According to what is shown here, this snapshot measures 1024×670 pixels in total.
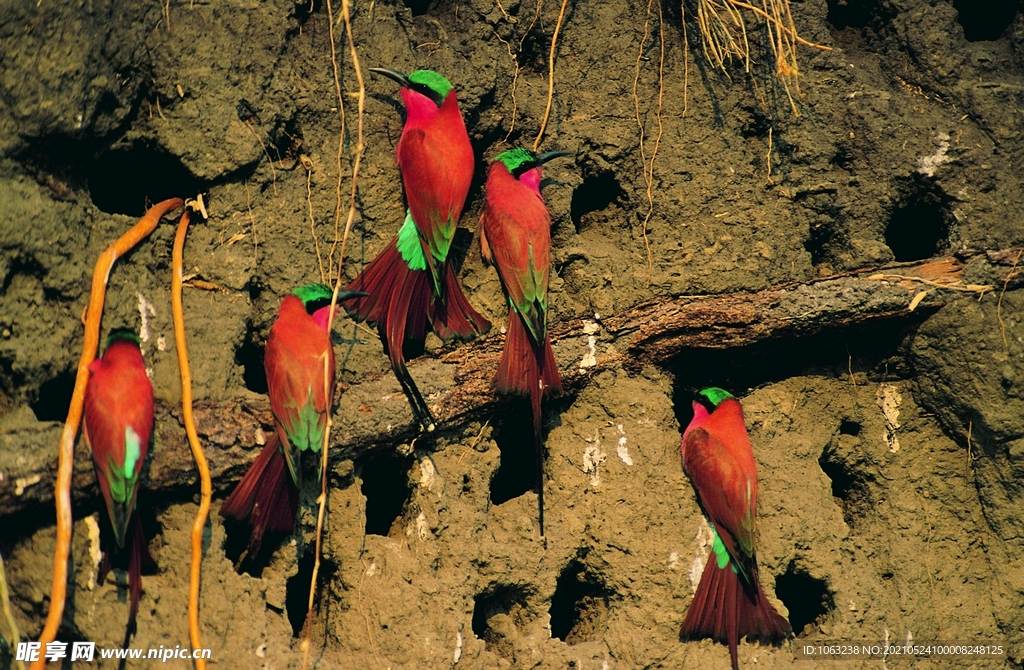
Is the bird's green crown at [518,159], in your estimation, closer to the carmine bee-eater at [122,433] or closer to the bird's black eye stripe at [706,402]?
the bird's black eye stripe at [706,402]

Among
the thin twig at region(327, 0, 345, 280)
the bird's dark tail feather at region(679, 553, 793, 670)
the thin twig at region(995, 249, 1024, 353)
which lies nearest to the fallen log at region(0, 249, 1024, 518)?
the thin twig at region(995, 249, 1024, 353)

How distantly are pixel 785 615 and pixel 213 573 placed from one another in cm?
181

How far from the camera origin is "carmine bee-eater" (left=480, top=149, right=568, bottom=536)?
3.30 m

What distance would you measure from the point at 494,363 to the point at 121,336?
1118mm

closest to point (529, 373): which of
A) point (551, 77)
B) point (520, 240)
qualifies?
point (520, 240)

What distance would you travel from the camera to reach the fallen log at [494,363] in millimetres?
2828

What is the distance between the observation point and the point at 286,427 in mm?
3033

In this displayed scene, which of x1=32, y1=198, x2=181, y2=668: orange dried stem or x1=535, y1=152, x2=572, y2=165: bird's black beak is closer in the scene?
x1=32, y1=198, x2=181, y2=668: orange dried stem

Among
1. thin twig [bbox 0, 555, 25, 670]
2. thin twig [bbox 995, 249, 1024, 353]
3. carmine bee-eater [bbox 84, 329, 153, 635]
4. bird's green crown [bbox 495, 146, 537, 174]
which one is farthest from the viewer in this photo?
thin twig [bbox 995, 249, 1024, 353]

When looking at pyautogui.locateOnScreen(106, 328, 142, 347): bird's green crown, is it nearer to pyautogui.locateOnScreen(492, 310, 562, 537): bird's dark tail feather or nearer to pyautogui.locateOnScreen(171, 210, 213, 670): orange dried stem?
pyautogui.locateOnScreen(171, 210, 213, 670): orange dried stem

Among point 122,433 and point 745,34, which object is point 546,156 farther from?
point 122,433

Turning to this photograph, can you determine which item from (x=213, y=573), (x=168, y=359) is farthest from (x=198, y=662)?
(x=168, y=359)

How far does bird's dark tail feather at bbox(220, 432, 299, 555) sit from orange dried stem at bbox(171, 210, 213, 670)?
0.29 ft

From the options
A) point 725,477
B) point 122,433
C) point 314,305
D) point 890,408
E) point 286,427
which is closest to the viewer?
point 122,433
